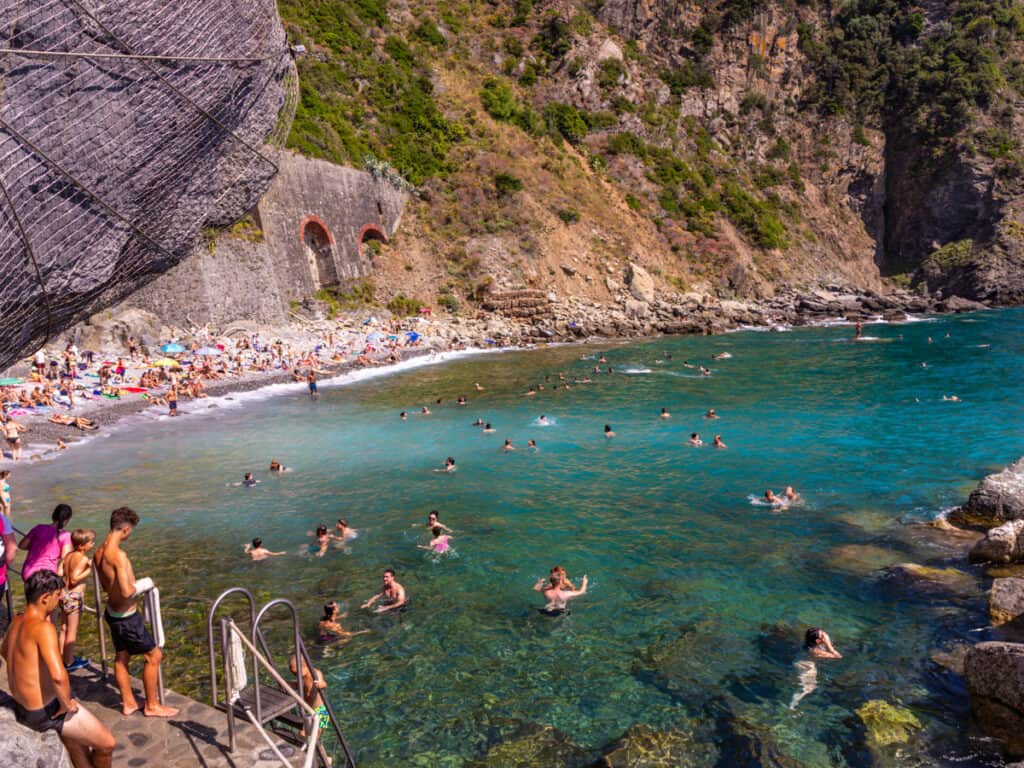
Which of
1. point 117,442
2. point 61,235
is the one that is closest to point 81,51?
point 61,235

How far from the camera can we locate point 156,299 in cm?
3778

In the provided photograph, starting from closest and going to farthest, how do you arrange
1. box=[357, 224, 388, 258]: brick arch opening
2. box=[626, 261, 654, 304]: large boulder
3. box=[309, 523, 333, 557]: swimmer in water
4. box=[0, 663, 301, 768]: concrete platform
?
box=[0, 663, 301, 768]: concrete platform, box=[309, 523, 333, 557]: swimmer in water, box=[357, 224, 388, 258]: brick arch opening, box=[626, 261, 654, 304]: large boulder

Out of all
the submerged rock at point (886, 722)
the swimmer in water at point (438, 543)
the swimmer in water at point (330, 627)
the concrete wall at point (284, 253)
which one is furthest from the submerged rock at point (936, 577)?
the concrete wall at point (284, 253)

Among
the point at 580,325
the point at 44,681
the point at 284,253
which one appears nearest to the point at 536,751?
the point at 44,681

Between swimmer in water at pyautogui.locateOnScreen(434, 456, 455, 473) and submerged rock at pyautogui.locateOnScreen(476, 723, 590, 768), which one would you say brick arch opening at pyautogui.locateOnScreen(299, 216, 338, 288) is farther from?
submerged rock at pyautogui.locateOnScreen(476, 723, 590, 768)

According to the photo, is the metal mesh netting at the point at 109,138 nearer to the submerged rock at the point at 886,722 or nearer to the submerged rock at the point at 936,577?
the submerged rock at the point at 886,722

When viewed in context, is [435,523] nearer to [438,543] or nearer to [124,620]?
[438,543]

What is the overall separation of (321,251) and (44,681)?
50.1m

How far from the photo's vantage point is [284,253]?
47.4m

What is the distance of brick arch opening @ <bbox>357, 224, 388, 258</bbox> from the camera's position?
55.6 meters

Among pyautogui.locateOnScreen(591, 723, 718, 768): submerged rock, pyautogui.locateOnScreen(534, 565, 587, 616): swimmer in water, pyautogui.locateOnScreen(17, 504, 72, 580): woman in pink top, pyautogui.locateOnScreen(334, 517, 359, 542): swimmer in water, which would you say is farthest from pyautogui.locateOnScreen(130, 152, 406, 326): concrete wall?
pyautogui.locateOnScreen(591, 723, 718, 768): submerged rock

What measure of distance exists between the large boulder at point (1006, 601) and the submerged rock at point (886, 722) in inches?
129

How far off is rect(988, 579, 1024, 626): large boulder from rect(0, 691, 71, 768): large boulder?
12.7 m

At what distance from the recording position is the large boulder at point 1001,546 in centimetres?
1297
